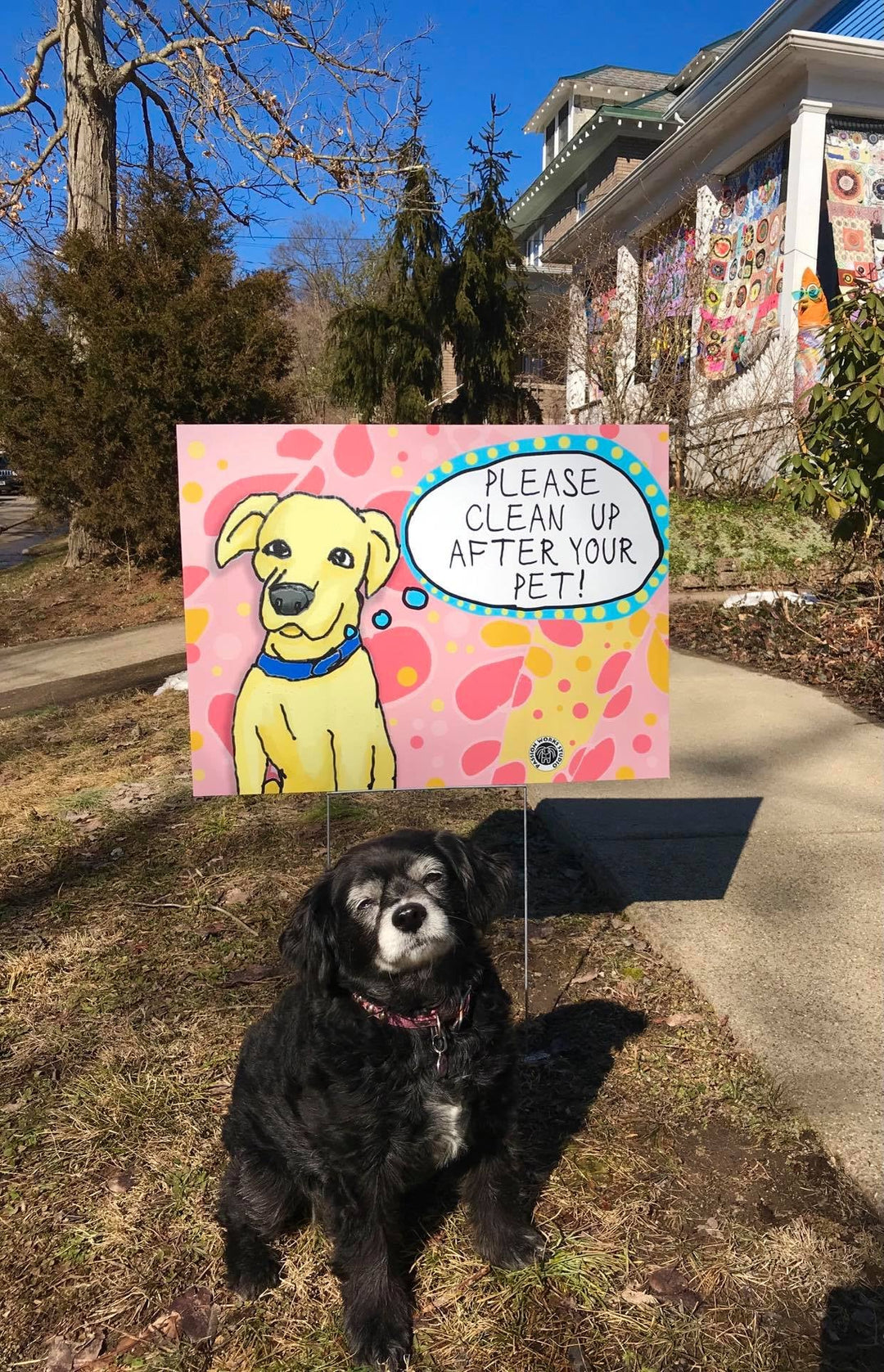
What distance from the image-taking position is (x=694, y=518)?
10734mm

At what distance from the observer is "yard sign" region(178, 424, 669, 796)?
264 cm

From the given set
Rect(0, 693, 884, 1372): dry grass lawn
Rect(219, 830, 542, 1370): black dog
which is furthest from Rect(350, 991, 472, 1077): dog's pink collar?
Rect(0, 693, 884, 1372): dry grass lawn

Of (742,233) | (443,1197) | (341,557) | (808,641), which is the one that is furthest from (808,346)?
(443,1197)

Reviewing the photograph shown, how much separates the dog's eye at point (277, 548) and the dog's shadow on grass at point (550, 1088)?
1.60 metres

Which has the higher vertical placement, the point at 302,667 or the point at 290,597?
the point at 290,597

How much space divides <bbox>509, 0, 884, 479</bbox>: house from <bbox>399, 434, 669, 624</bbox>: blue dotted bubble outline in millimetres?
9180

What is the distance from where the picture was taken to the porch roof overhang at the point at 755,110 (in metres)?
10.8

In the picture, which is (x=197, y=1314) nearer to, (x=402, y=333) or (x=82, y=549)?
(x=82, y=549)

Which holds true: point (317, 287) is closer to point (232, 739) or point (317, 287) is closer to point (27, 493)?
point (27, 493)

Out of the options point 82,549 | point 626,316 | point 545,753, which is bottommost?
point 545,753

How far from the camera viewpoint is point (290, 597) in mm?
2674

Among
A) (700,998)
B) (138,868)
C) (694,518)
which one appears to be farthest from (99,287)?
(700,998)

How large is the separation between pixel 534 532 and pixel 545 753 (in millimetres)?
709

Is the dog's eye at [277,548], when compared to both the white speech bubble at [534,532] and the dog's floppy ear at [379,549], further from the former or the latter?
the white speech bubble at [534,532]
